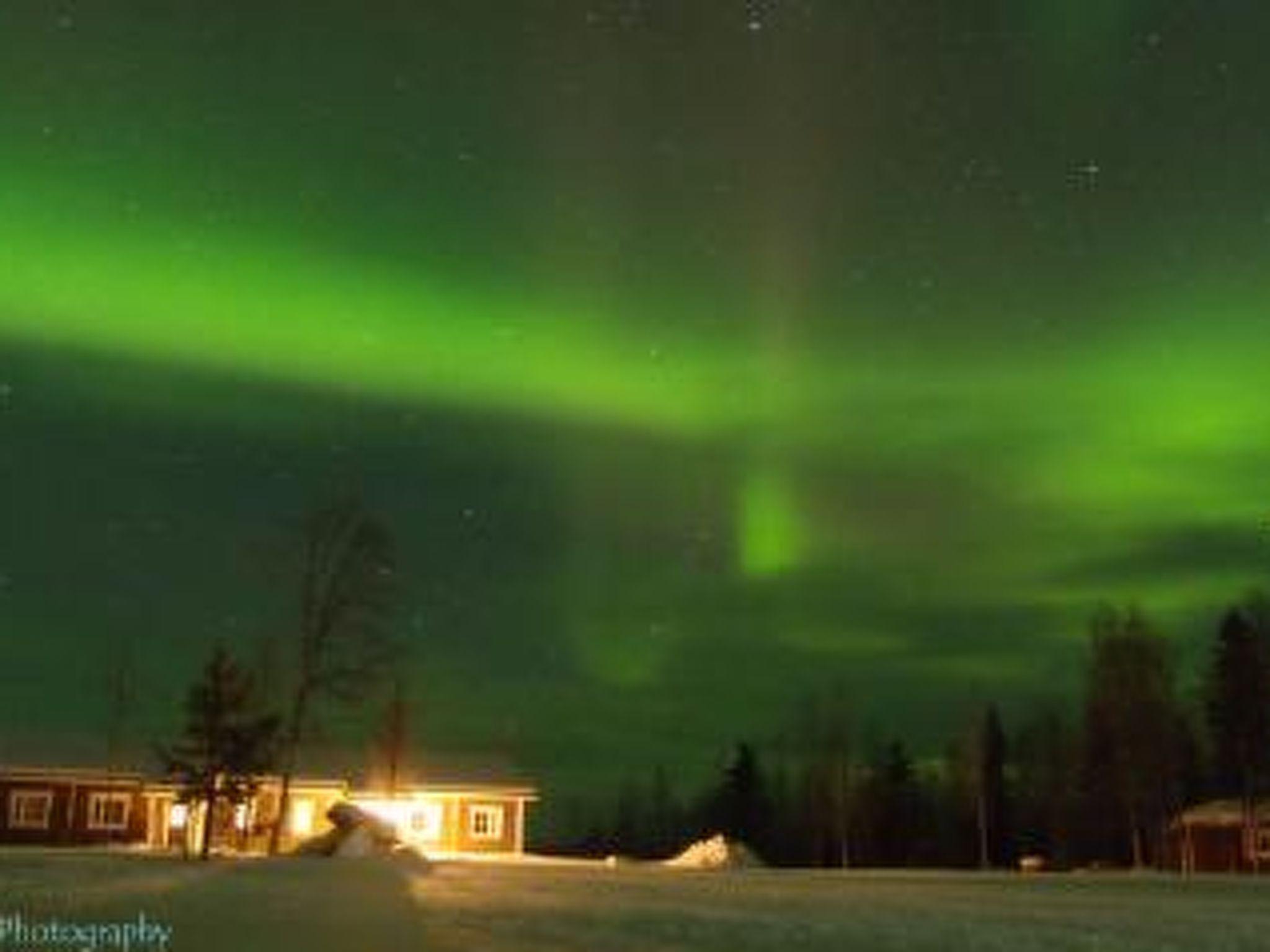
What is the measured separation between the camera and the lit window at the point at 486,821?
8919 cm

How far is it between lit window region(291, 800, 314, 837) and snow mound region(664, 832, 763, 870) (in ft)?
67.8

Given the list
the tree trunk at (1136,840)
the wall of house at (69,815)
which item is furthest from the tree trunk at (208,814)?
the tree trunk at (1136,840)

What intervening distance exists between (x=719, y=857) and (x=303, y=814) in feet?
81.8

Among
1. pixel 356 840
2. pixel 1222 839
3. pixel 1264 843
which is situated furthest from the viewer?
pixel 1222 839

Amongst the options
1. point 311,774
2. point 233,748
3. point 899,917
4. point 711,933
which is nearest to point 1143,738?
point 311,774

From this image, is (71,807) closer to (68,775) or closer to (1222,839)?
(68,775)

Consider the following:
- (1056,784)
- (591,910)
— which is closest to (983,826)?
(1056,784)

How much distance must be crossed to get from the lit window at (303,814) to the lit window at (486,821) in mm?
7696

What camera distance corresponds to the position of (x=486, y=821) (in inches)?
3526

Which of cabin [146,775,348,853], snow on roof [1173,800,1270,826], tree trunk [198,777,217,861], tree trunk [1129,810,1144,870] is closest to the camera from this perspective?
tree trunk [198,777,217,861]

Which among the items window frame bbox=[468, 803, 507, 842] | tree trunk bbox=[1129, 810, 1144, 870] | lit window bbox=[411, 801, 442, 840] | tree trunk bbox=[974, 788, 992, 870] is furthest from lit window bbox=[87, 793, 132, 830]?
tree trunk bbox=[1129, 810, 1144, 870]

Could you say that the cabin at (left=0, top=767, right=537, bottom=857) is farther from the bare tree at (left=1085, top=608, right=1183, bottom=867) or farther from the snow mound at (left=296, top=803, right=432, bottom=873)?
the bare tree at (left=1085, top=608, right=1183, bottom=867)

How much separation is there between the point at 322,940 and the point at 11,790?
239ft

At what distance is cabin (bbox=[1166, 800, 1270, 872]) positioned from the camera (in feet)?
294
